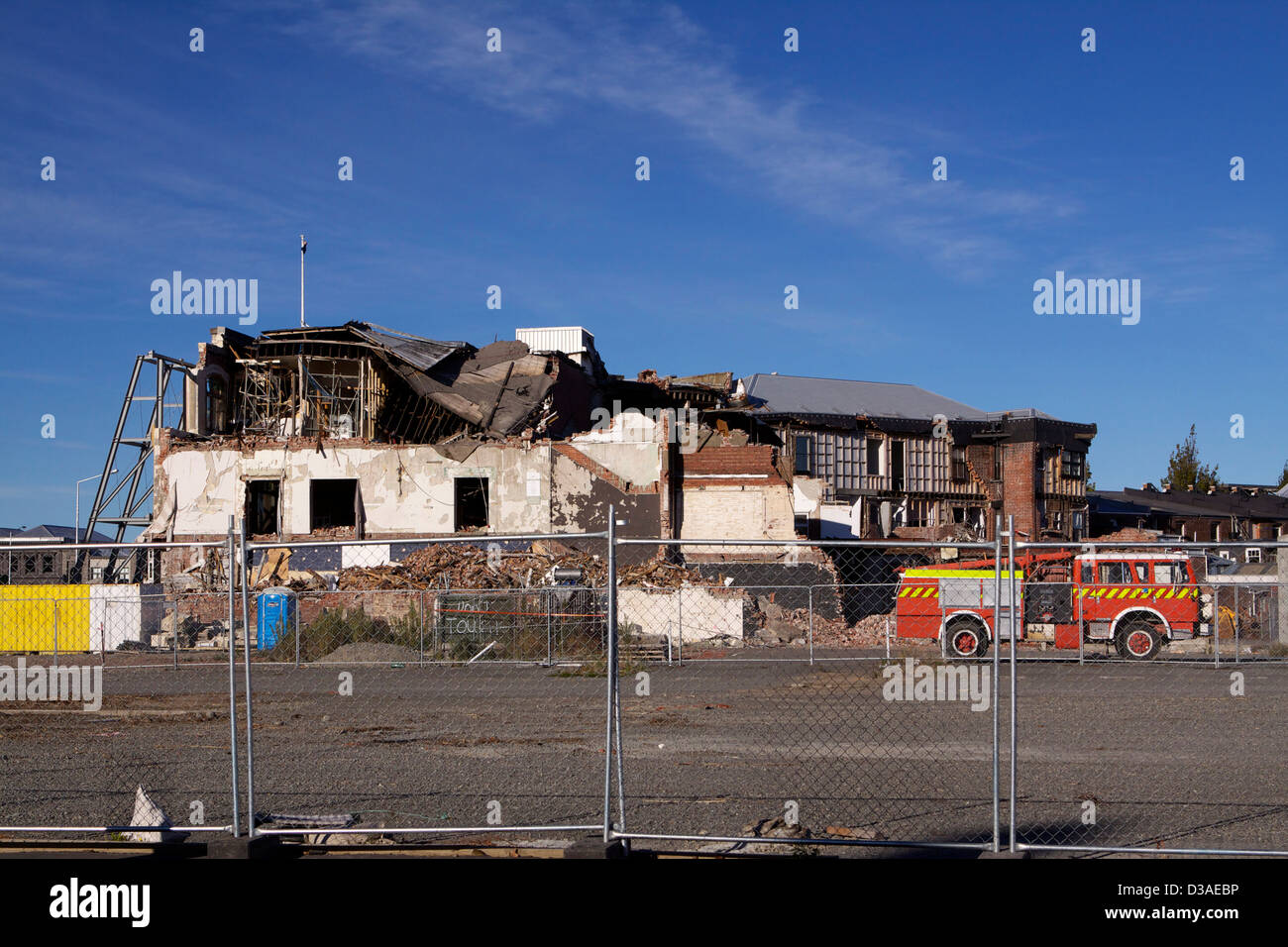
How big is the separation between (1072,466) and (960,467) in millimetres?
5542

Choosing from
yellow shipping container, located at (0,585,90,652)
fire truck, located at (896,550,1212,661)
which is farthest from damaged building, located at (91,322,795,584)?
fire truck, located at (896,550,1212,661)

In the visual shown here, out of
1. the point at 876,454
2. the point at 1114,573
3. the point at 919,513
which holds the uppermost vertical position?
the point at 876,454

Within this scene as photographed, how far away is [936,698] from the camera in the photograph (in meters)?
16.6

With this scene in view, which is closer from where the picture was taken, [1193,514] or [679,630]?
[679,630]

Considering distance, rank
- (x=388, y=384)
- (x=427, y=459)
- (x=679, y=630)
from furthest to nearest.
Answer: (x=388, y=384) < (x=427, y=459) < (x=679, y=630)

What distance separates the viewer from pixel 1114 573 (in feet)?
75.8

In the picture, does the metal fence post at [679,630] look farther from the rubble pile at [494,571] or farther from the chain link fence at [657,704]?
the rubble pile at [494,571]

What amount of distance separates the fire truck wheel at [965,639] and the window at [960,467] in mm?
26945

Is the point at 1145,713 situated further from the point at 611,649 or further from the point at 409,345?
the point at 409,345

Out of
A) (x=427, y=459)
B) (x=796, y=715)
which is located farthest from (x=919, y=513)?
→ (x=796, y=715)

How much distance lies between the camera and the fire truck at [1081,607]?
847 inches
